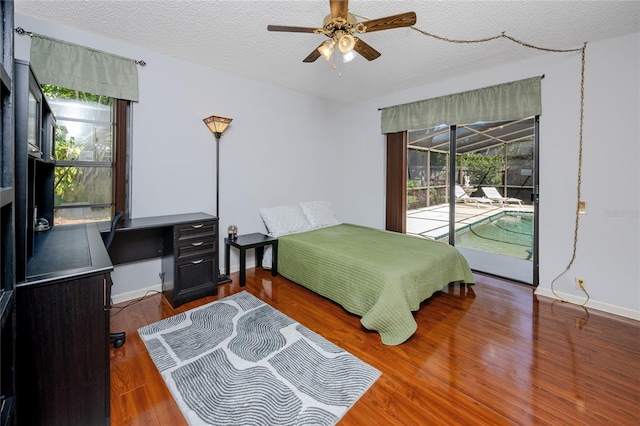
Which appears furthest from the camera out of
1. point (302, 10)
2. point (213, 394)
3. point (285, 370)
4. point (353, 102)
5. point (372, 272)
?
point (353, 102)

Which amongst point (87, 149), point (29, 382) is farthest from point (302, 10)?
point (29, 382)

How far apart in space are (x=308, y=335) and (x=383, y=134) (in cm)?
346

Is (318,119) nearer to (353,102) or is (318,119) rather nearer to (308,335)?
(353,102)

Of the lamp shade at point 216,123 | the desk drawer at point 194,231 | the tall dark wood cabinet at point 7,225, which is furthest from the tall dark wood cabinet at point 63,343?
the lamp shade at point 216,123

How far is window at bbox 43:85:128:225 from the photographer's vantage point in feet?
8.84

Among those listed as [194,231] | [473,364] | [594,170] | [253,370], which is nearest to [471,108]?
[594,170]

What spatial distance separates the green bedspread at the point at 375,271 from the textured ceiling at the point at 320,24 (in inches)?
82.7

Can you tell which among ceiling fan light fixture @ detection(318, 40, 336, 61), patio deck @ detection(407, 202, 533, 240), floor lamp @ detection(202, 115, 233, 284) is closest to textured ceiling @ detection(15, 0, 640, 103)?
ceiling fan light fixture @ detection(318, 40, 336, 61)

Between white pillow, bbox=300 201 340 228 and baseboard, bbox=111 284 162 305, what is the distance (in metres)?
2.16

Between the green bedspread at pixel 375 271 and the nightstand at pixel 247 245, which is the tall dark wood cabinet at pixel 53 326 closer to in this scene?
the green bedspread at pixel 375 271

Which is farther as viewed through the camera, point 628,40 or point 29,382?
point 628,40

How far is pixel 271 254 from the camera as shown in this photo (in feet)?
12.4

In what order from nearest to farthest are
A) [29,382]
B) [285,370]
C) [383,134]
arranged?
[29,382], [285,370], [383,134]

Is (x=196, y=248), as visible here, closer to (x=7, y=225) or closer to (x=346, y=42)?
(x=7, y=225)
